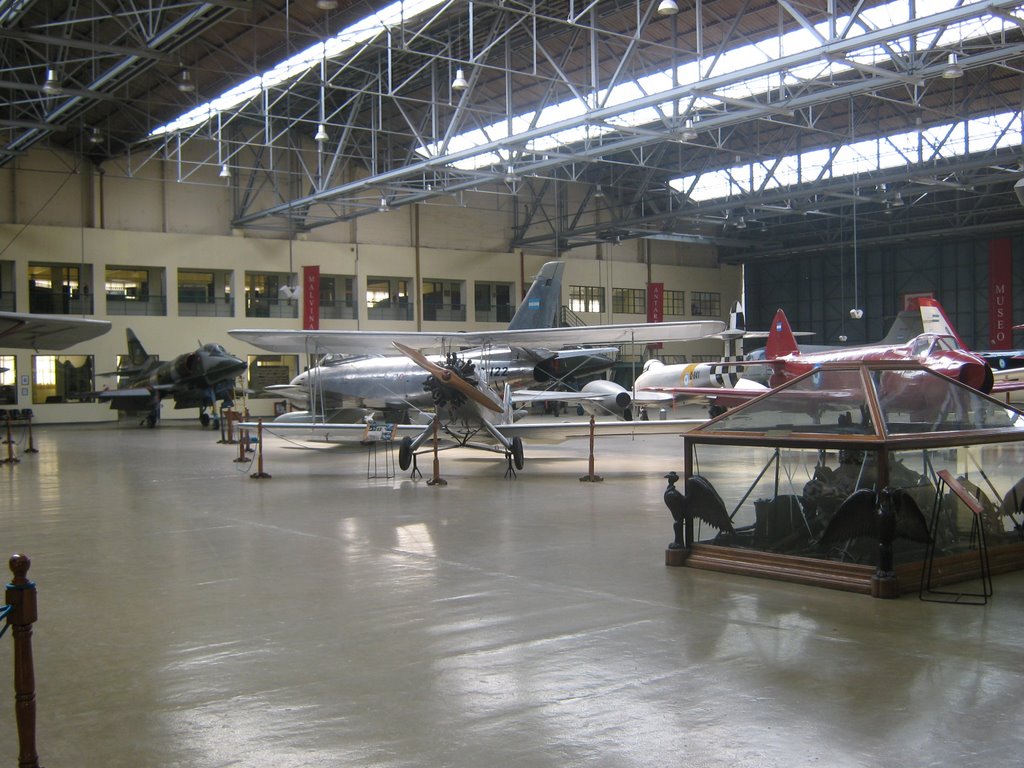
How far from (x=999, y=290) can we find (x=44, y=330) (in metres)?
40.0

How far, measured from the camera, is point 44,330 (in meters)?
16.6

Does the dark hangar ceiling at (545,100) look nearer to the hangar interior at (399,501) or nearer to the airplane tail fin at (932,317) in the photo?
the hangar interior at (399,501)

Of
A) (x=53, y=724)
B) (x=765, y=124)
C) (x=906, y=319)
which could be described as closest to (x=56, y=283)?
(x=765, y=124)

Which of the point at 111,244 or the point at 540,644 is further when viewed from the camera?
the point at 111,244

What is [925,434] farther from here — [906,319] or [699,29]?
[906,319]

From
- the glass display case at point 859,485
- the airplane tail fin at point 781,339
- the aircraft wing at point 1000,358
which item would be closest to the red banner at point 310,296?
the airplane tail fin at point 781,339

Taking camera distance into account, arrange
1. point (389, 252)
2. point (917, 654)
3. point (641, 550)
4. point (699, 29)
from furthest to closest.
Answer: point (389, 252) → point (699, 29) → point (641, 550) → point (917, 654)

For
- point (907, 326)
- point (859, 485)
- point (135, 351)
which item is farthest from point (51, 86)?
point (907, 326)

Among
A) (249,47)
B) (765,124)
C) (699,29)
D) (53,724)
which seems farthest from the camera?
(765,124)

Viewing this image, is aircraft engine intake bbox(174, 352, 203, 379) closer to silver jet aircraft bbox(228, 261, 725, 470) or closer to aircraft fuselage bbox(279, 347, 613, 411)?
aircraft fuselage bbox(279, 347, 613, 411)

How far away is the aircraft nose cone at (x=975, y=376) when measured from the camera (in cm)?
1619

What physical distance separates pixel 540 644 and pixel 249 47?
24955 millimetres

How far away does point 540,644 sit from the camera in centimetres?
557

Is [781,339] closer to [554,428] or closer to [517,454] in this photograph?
[554,428]
